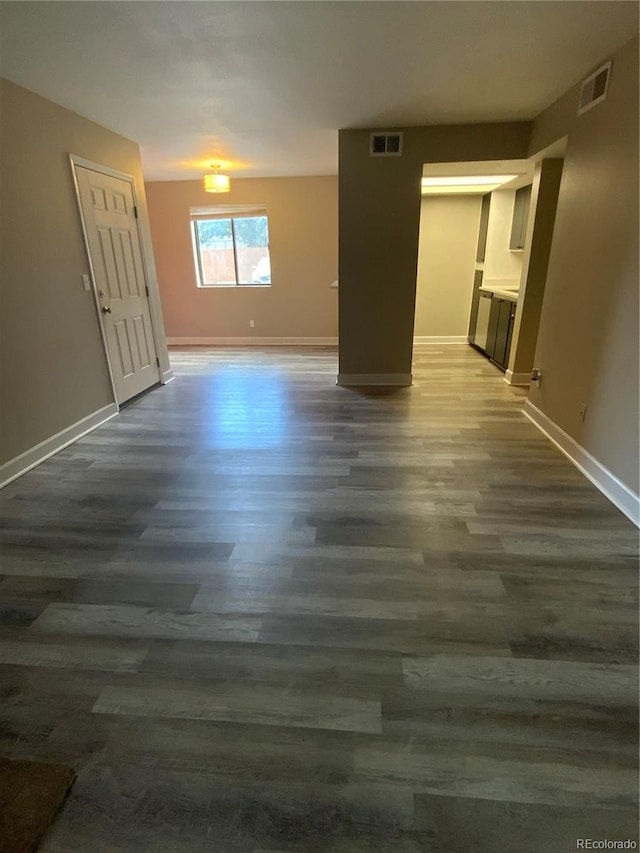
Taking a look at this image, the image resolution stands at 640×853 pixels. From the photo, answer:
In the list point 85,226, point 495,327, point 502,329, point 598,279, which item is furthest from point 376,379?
point 85,226

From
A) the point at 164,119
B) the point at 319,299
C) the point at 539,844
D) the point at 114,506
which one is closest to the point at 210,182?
the point at 164,119

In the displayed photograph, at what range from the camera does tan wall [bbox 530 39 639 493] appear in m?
2.44

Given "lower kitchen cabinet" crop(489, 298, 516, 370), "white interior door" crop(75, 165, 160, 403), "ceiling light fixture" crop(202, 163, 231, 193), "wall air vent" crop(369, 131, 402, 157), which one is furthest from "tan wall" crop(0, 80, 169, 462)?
"lower kitchen cabinet" crop(489, 298, 516, 370)

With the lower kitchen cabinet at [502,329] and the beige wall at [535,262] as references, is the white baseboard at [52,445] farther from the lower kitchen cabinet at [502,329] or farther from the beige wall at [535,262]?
the lower kitchen cabinet at [502,329]

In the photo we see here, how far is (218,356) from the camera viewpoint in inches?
261

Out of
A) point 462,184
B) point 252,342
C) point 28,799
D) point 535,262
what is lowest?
point 28,799

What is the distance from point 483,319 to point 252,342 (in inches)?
149

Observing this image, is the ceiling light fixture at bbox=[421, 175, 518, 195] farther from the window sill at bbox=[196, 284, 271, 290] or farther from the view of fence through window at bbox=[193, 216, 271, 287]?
the window sill at bbox=[196, 284, 271, 290]

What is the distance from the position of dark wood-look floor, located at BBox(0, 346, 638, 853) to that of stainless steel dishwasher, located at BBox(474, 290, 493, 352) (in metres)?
3.23

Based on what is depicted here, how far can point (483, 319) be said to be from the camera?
20.0 feet

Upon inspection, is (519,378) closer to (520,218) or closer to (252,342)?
(520,218)

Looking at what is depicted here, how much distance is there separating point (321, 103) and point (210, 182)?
8.53ft

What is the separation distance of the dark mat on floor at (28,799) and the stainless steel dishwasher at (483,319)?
6056mm

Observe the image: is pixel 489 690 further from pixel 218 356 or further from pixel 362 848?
pixel 218 356
